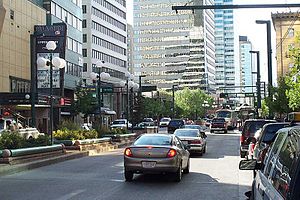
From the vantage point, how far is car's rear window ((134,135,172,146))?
13953 millimetres

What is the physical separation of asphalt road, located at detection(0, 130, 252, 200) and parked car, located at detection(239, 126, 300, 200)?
6173 millimetres

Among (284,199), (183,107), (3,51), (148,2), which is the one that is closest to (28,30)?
(3,51)

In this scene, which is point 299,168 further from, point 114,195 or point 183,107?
point 183,107

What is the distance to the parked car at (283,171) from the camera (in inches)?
139

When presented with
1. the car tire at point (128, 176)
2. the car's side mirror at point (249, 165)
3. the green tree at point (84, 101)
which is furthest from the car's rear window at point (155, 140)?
the green tree at point (84, 101)

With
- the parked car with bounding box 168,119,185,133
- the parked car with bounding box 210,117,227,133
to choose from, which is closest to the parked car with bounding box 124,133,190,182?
the parked car with bounding box 168,119,185,133

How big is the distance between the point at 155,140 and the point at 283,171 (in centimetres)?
1011

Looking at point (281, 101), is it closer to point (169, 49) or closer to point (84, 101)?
point (84, 101)

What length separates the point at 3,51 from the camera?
49.6 m

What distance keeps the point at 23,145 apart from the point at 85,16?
76060mm

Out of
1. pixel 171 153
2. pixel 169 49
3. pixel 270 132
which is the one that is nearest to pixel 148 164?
pixel 171 153

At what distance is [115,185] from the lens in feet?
43.5

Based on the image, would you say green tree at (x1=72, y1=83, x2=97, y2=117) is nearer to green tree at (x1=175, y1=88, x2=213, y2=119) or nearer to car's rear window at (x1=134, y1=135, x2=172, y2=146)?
car's rear window at (x1=134, y1=135, x2=172, y2=146)

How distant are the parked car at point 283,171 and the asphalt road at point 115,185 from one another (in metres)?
6.17
